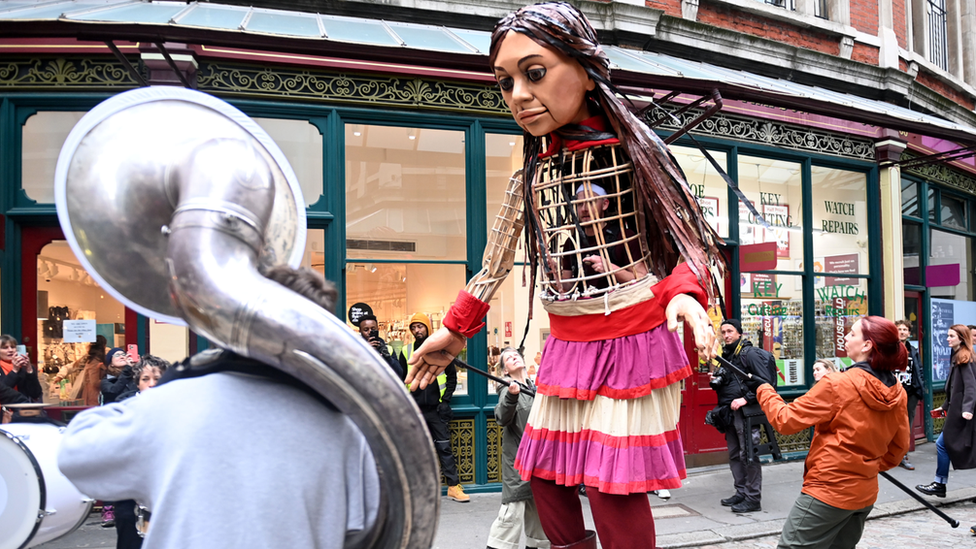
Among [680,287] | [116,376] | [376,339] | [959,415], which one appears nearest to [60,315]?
[116,376]

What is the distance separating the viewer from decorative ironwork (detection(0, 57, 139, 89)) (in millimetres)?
6473

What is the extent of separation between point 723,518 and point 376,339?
3629 millimetres

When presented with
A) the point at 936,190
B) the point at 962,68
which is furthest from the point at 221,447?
the point at 962,68

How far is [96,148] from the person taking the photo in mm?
1462

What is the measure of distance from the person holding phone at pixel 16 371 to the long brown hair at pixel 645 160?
545 centimetres

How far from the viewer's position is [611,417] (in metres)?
2.40

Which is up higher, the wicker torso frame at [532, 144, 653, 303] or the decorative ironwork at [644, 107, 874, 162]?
the decorative ironwork at [644, 107, 874, 162]

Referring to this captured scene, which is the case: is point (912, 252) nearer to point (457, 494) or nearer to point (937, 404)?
point (937, 404)

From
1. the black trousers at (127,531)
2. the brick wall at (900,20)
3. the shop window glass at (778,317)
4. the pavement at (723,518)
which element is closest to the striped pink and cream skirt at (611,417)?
the pavement at (723,518)

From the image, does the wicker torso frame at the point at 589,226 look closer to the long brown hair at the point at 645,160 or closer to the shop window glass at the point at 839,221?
the long brown hair at the point at 645,160

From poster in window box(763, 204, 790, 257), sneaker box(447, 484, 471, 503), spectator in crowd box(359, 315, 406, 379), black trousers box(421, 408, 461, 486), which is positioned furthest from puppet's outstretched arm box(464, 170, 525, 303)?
poster in window box(763, 204, 790, 257)

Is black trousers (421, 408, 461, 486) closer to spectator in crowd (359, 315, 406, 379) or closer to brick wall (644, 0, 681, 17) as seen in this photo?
spectator in crowd (359, 315, 406, 379)

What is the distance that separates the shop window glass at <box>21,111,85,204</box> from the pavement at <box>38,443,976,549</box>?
10.0ft

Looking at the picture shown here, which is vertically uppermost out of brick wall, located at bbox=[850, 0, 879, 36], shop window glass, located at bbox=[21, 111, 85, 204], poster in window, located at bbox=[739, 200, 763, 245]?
brick wall, located at bbox=[850, 0, 879, 36]
